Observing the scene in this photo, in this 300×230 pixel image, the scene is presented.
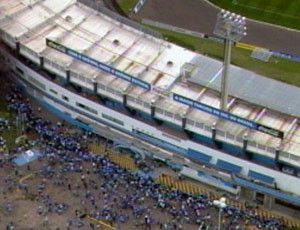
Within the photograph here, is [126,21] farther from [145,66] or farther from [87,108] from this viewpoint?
[87,108]

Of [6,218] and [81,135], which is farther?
[81,135]

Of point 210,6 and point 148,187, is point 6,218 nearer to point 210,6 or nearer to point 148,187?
point 148,187

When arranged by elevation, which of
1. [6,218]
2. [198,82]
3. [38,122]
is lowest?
[6,218]

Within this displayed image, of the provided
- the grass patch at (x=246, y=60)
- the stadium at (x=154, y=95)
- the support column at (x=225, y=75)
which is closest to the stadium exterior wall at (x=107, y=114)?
the stadium at (x=154, y=95)

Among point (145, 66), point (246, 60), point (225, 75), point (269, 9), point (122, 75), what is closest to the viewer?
point (225, 75)

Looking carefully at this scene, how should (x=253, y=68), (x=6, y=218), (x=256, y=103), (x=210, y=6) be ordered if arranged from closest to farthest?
(x=6, y=218) < (x=256, y=103) < (x=253, y=68) < (x=210, y=6)

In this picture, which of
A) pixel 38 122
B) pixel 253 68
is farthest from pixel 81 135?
pixel 253 68

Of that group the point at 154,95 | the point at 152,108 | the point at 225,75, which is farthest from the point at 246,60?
the point at 225,75
